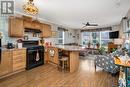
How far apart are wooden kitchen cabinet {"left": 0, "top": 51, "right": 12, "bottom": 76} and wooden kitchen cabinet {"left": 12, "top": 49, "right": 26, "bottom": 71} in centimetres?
17

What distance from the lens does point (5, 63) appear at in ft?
12.3

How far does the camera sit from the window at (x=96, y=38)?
9906 millimetres

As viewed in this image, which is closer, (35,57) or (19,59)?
(19,59)

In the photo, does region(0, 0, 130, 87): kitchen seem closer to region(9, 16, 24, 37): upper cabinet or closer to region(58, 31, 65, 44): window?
region(9, 16, 24, 37): upper cabinet

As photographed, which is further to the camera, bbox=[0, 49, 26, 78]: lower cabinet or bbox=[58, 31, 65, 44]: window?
bbox=[58, 31, 65, 44]: window

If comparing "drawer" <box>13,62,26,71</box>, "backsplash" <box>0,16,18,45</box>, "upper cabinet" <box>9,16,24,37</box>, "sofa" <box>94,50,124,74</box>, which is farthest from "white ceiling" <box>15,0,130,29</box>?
"drawer" <box>13,62,26,71</box>

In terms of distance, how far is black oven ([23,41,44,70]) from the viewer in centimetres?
466

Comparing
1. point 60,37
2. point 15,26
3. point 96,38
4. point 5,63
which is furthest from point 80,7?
point 96,38

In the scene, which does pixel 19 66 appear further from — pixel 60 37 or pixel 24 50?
pixel 60 37

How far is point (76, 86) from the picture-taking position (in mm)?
3119

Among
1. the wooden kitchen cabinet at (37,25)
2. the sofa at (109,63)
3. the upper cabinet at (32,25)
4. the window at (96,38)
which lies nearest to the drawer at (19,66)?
the upper cabinet at (32,25)

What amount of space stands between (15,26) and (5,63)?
4.74 ft

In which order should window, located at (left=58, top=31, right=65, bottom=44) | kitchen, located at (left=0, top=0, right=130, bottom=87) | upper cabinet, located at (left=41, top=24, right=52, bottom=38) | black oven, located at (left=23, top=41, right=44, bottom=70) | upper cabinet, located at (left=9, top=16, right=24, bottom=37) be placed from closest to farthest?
kitchen, located at (left=0, top=0, right=130, bottom=87) → upper cabinet, located at (left=9, top=16, right=24, bottom=37) → black oven, located at (left=23, top=41, right=44, bottom=70) → upper cabinet, located at (left=41, top=24, right=52, bottom=38) → window, located at (left=58, top=31, right=65, bottom=44)

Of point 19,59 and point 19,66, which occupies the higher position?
point 19,59
